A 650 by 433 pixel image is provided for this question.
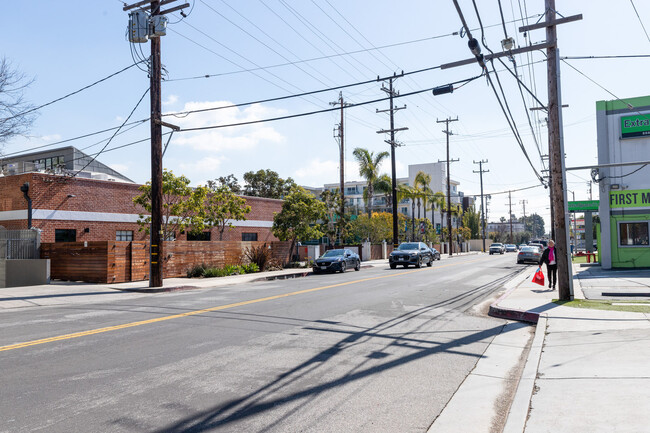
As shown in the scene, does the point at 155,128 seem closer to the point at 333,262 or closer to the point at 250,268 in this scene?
the point at 250,268

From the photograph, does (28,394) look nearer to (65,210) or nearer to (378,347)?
(378,347)

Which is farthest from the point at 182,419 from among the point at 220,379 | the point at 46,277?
the point at 46,277

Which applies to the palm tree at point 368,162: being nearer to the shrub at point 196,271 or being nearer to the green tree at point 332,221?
the green tree at point 332,221

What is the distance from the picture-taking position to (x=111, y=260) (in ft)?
67.9

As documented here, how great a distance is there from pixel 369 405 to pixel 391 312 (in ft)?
21.4

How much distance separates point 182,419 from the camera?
4.63m

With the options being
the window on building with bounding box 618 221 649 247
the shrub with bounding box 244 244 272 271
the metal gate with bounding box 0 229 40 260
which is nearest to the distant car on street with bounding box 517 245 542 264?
the window on building with bounding box 618 221 649 247

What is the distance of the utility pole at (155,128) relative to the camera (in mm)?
18703

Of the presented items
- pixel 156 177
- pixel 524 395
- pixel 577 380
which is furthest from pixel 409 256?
pixel 524 395

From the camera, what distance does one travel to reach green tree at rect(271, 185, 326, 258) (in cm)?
3300

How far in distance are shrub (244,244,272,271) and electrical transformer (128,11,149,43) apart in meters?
13.4

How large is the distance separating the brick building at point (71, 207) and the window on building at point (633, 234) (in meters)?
28.1

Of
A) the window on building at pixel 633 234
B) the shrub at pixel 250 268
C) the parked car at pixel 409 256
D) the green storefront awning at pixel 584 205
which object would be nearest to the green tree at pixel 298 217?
the parked car at pixel 409 256

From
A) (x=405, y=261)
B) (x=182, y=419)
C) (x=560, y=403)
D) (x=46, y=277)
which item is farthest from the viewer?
(x=405, y=261)
